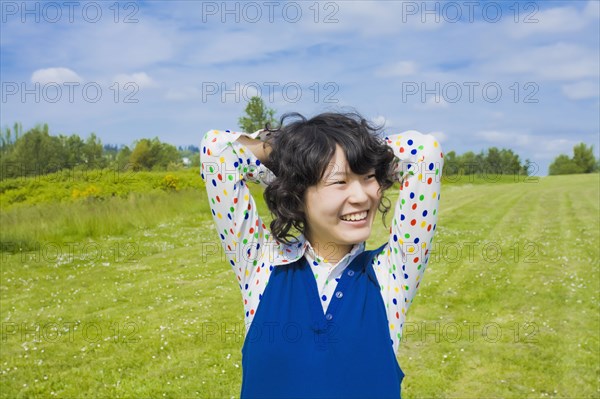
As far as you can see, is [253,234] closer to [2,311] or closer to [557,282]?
[2,311]

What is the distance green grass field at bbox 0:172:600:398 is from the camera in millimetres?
6699

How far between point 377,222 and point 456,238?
420 centimetres

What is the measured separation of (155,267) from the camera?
12.3 metres

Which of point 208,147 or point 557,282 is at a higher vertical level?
point 208,147

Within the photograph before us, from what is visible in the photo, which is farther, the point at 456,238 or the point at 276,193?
the point at 456,238

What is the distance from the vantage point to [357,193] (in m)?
2.41

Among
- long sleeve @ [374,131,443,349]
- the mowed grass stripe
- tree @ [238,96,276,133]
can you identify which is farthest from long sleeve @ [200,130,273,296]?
tree @ [238,96,276,133]

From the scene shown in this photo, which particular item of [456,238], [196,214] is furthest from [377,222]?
[196,214]

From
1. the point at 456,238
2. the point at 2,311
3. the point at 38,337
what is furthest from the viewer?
the point at 456,238

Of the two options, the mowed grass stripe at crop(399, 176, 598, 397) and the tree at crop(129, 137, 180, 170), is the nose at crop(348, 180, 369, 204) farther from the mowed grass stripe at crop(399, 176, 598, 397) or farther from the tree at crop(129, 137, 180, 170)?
the tree at crop(129, 137, 180, 170)

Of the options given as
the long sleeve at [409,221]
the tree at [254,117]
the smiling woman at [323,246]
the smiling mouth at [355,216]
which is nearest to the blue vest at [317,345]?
the smiling woman at [323,246]

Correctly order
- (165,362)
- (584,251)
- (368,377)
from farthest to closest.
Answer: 1. (584,251)
2. (165,362)
3. (368,377)

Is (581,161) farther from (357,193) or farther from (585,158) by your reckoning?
(357,193)

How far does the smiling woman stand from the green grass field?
4215mm
